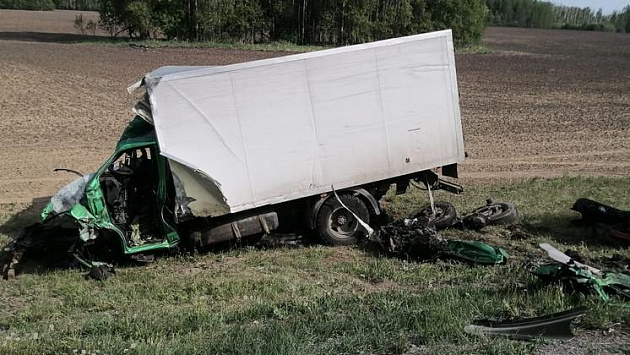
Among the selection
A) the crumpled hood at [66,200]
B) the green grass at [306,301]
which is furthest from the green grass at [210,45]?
the crumpled hood at [66,200]

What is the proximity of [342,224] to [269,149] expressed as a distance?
6.18 ft

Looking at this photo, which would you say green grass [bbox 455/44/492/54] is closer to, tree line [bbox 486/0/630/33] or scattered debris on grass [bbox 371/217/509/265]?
scattered debris on grass [bbox 371/217/509/265]

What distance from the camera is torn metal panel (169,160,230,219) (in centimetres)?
947

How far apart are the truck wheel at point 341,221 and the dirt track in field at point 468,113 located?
511cm

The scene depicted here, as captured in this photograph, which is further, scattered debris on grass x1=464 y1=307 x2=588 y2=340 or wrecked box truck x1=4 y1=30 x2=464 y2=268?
wrecked box truck x1=4 y1=30 x2=464 y2=268

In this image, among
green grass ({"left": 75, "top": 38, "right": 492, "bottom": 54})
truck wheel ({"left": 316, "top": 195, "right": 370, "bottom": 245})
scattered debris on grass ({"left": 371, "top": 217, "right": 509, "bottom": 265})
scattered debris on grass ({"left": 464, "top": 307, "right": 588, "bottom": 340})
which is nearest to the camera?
scattered debris on grass ({"left": 464, "top": 307, "right": 588, "bottom": 340})

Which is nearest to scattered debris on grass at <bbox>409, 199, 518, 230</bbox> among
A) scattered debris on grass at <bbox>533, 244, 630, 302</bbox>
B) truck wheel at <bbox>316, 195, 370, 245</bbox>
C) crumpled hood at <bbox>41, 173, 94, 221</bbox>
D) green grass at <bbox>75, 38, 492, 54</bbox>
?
truck wheel at <bbox>316, 195, 370, 245</bbox>

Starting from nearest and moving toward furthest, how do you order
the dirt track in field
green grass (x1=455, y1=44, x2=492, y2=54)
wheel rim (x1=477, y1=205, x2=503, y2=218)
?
wheel rim (x1=477, y1=205, x2=503, y2=218), the dirt track in field, green grass (x1=455, y1=44, x2=492, y2=54)

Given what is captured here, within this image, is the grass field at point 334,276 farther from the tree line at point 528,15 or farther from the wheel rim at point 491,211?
the tree line at point 528,15

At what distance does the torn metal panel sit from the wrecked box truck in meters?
0.02

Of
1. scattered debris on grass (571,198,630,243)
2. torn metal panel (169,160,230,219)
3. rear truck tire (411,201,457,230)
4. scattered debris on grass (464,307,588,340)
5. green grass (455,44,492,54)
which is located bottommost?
scattered debris on grass (571,198,630,243)

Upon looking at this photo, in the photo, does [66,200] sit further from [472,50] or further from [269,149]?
[472,50]

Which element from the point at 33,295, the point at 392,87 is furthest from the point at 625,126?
the point at 33,295

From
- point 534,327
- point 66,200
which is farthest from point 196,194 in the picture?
point 534,327
